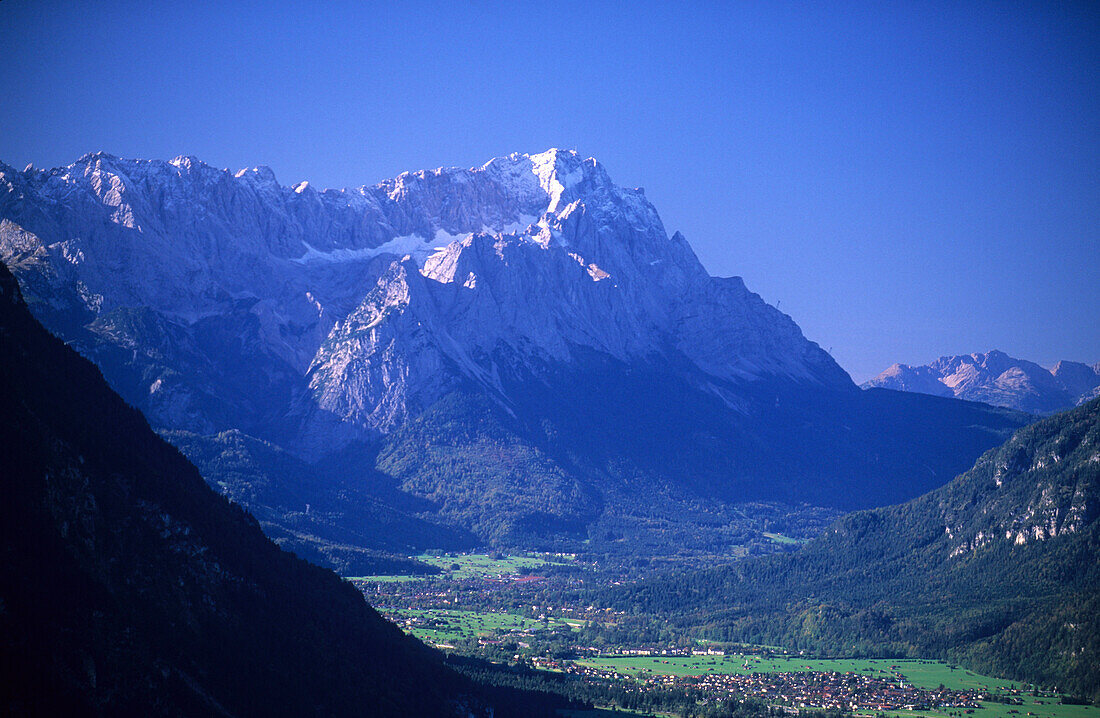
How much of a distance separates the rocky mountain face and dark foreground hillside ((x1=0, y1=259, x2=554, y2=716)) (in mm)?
213

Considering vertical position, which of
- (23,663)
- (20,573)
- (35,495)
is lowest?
(23,663)

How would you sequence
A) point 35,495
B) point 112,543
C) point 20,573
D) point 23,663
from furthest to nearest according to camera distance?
point 112,543, point 35,495, point 20,573, point 23,663

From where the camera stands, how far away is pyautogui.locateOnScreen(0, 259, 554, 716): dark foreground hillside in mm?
104875

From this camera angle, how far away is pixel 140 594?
12106cm

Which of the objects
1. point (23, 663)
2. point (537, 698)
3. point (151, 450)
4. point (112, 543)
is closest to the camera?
point (23, 663)

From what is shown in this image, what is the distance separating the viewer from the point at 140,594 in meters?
121

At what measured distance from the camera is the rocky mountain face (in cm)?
10488

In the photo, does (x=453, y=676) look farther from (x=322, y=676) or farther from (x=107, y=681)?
(x=107, y=681)

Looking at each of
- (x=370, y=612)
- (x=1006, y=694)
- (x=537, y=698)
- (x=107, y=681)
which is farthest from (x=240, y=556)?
(x=1006, y=694)

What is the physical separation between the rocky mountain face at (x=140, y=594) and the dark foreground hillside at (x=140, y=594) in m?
0.21

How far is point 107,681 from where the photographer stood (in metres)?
107

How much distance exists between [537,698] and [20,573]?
92408mm

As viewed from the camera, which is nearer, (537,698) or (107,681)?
(107,681)

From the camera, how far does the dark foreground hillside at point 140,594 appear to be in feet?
344
